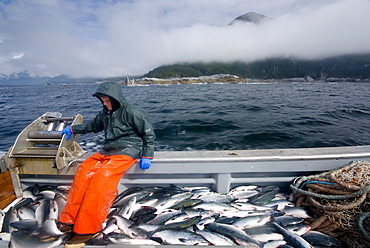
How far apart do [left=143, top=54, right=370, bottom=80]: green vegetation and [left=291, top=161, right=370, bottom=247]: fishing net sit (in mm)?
160143

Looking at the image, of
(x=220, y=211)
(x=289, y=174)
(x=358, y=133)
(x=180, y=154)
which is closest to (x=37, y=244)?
(x=180, y=154)

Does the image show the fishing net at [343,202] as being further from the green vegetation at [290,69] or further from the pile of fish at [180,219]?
the green vegetation at [290,69]

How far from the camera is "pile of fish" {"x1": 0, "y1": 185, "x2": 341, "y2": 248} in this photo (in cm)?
237

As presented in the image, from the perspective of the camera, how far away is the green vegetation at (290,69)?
125 m

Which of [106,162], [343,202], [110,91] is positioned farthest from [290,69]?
[106,162]

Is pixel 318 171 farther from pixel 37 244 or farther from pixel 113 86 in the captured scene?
pixel 37 244

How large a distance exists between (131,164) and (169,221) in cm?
112

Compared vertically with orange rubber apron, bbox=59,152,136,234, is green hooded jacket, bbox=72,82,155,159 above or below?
above

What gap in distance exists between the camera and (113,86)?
2941 mm

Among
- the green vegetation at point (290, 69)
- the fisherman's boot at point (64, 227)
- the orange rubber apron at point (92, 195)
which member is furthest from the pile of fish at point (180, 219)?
the green vegetation at point (290, 69)

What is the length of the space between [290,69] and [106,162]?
19483 cm

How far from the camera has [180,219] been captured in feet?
8.95

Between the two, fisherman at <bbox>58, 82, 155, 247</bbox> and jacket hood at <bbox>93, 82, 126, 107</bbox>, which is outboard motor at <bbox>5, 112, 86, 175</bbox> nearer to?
fisherman at <bbox>58, 82, 155, 247</bbox>

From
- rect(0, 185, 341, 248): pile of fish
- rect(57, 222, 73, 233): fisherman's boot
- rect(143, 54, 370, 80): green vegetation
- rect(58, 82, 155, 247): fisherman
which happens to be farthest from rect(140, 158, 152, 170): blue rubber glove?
rect(143, 54, 370, 80): green vegetation
